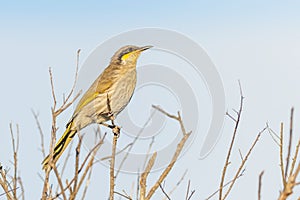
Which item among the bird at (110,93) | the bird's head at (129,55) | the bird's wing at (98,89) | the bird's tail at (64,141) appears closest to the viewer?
the bird's tail at (64,141)

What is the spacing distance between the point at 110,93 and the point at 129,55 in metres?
0.67

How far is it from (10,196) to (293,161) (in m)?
1.88

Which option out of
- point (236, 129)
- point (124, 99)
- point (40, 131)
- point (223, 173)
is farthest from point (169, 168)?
point (124, 99)

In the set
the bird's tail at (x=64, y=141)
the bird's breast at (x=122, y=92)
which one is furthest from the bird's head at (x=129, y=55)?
the bird's tail at (x=64, y=141)

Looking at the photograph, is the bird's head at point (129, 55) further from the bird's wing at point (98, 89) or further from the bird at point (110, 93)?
the bird's wing at point (98, 89)

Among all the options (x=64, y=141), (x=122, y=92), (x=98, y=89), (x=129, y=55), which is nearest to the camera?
(x=64, y=141)

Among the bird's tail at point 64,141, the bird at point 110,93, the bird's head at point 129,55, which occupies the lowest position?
the bird's tail at point 64,141

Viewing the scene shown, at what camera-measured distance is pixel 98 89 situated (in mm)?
6434

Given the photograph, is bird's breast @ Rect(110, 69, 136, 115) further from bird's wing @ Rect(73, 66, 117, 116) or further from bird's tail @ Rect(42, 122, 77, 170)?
bird's tail @ Rect(42, 122, 77, 170)

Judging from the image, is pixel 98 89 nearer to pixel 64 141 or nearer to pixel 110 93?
pixel 110 93

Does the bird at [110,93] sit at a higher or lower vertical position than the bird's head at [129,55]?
lower

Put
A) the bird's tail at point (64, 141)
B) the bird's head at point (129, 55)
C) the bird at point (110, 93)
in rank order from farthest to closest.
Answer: the bird's head at point (129, 55), the bird at point (110, 93), the bird's tail at point (64, 141)

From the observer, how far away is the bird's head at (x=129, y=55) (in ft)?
21.8

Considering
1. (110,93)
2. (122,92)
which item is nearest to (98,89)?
(110,93)
